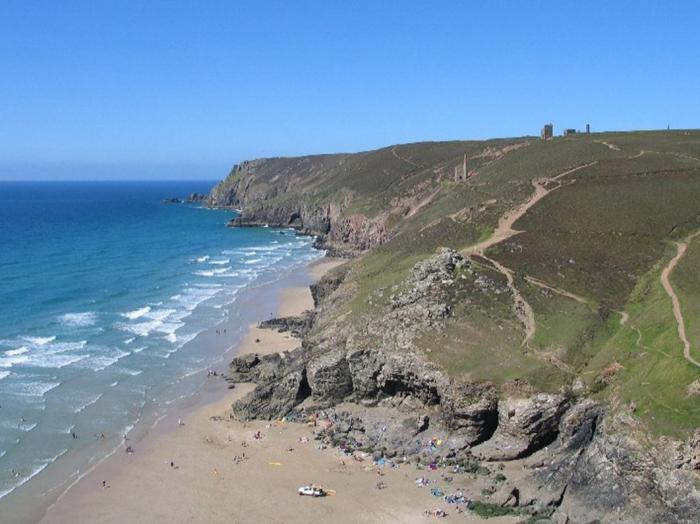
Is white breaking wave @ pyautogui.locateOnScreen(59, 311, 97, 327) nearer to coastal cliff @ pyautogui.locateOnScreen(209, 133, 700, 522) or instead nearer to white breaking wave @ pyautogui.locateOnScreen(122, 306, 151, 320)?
white breaking wave @ pyautogui.locateOnScreen(122, 306, 151, 320)

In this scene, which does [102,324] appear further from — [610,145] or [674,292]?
[610,145]

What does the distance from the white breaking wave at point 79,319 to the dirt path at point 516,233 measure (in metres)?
40.5

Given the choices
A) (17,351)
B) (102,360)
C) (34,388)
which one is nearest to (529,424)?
(34,388)

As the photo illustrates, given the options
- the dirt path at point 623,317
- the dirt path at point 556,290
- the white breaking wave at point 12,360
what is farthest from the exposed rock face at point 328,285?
the dirt path at point 623,317

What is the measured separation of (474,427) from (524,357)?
5.75m

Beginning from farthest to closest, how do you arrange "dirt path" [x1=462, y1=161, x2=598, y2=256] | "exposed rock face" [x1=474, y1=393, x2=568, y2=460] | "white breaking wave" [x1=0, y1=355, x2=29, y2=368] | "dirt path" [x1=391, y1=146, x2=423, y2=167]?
"dirt path" [x1=391, y1=146, x2=423, y2=167]
"dirt path" [x1=462, y1=161, x2=598, y2=256]
"white breaking wave" [x1=0, y1=355, x2=29, y2=368]
"exposed rock face" [x1=474, y1=393, x2=568, y2=460]

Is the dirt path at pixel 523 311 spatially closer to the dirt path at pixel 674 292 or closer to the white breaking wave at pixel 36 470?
the dirt path at pixel 674 292

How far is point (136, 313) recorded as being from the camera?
7712 cm

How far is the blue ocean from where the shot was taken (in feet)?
158

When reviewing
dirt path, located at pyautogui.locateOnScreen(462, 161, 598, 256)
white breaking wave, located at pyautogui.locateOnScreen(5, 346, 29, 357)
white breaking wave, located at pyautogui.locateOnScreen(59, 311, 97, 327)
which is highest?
dirt path, located at pyautogui.locateOnScreen(462, 161, 598, 256)

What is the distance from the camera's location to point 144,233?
151375 millimetres

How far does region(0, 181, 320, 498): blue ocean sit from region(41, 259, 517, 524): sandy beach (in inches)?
158

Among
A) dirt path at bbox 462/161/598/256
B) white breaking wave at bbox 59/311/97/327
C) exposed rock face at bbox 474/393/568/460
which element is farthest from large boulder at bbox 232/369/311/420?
white breaking wave at bbox 59/311/97/327

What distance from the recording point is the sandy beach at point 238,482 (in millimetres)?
36906
